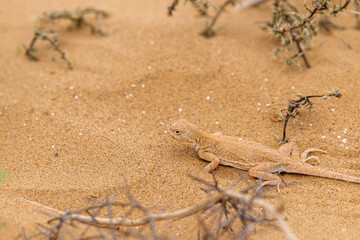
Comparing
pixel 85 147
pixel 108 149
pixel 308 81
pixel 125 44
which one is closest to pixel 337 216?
pixel 308 81

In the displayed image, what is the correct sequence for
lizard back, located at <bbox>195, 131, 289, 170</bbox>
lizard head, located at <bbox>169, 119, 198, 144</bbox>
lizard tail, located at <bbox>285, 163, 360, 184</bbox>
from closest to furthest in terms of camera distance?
lizard tail, located at <bbox>285, 163, 360, 184</bbox>
lizard back, located at <bbox>195, 131, 289, 170</bbox>
lizard head, located at <bbox>169, 119, 198, 144</bbox>

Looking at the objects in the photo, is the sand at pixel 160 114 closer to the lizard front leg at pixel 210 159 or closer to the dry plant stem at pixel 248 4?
the lizard front leg at pixel 210 159

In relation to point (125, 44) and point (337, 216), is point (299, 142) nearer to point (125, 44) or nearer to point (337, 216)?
point (337, 216)

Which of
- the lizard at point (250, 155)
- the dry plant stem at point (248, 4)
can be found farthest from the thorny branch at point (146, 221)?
the dry plant stem at point (248, 4)

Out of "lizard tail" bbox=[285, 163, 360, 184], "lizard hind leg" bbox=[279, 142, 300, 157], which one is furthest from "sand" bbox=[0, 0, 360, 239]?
"lizard hind leg" bbox=[279, 142, 300, 157]

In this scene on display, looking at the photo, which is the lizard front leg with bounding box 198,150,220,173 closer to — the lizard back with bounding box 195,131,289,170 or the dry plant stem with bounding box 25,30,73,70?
the lizard back with bounding box 195,131,289,170

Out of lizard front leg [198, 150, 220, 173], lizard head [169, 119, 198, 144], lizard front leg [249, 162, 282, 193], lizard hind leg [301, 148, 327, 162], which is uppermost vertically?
lizard head [169, 119, 198, 144]

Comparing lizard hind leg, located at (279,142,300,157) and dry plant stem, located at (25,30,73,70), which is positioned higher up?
dry plant stem, located at (25,30,73,70)
